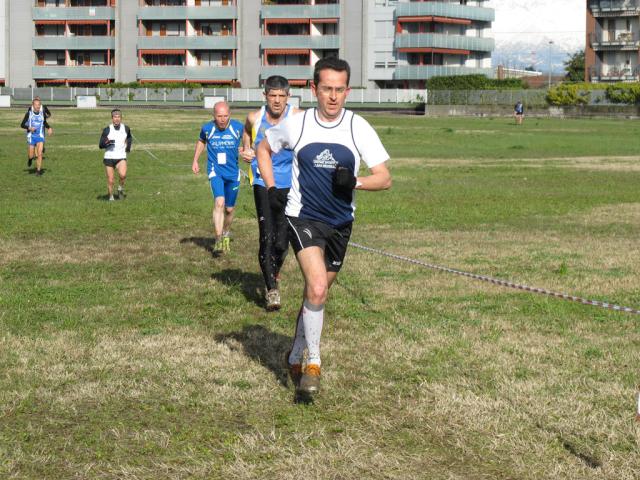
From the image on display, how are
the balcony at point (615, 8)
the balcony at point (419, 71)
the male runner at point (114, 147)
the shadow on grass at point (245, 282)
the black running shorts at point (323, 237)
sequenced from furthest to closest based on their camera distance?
the balcony at point (419, 71) → the balcony at point (615, 8) → the male runner at point (114, 147) → the shadow on grass at point (245, 282) → the black running shorts at point (323, 237)

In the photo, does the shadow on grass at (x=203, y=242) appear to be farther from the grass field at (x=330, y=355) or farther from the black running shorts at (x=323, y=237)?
the black running shorts at (x=323, y=237)

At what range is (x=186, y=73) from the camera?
336 feet

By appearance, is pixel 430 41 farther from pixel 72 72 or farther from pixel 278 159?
pixel 278 159

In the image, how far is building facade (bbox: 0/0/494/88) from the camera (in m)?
100

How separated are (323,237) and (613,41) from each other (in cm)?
9744

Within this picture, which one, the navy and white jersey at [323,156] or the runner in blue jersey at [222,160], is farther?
the runner in blue jersey at [222,160]

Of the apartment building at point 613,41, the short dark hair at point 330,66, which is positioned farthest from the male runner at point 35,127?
the apartment building at point 613,41

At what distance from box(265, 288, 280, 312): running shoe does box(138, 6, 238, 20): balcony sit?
9401 cm

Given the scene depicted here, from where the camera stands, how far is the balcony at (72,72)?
103 meters

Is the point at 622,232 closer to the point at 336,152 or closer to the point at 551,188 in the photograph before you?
the point at 551,188

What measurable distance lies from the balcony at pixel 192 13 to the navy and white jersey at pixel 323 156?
96.6m

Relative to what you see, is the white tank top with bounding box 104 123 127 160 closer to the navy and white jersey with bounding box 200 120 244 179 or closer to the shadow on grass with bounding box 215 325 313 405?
the navy and white jersey with bounding box 200 120 244 179

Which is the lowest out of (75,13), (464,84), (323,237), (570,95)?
(323,237)

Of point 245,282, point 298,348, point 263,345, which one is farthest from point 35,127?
point 298,348
